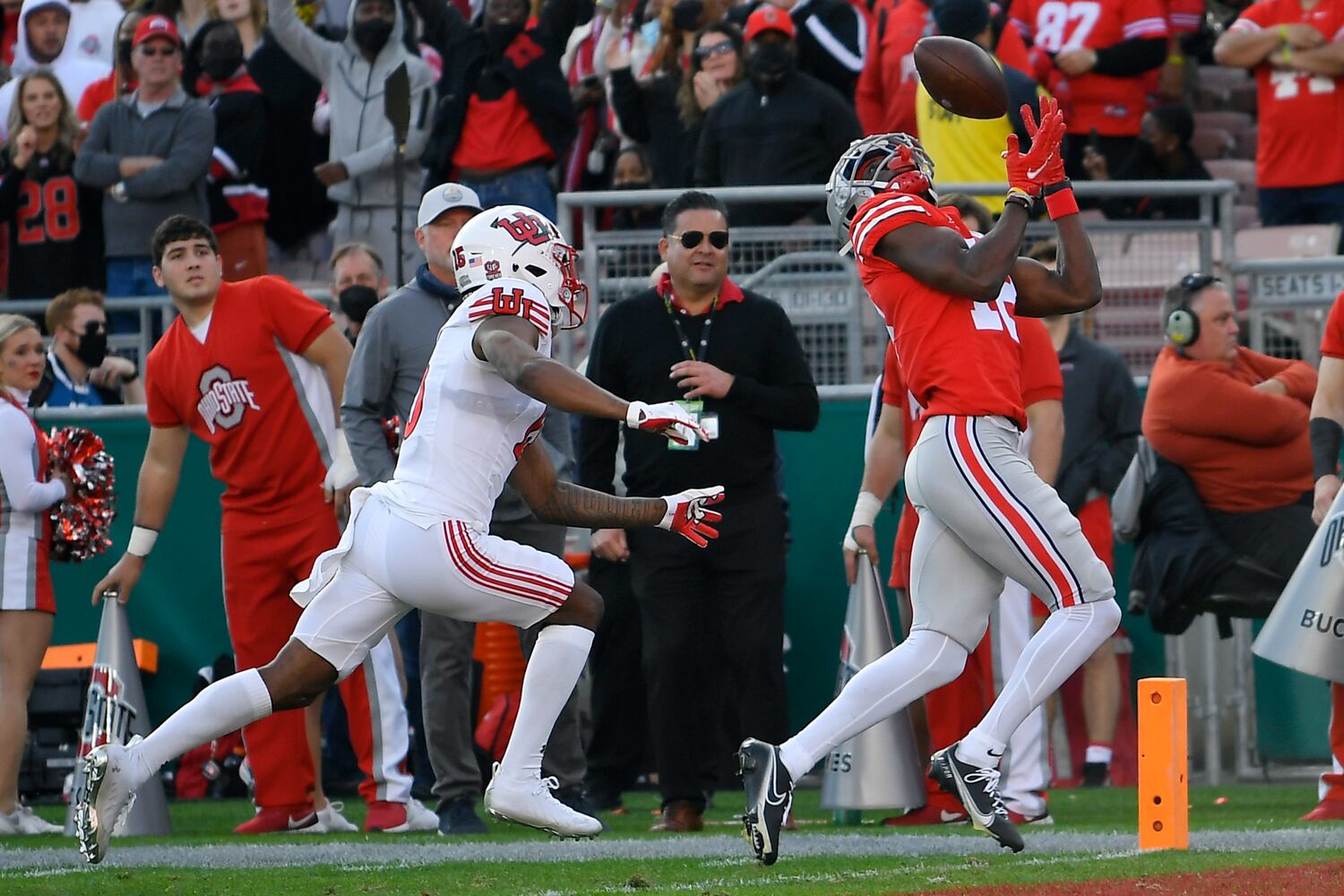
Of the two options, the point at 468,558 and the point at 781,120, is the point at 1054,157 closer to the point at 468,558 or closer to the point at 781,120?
the point at 468,558

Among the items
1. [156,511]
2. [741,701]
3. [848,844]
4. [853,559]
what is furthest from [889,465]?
[156,511]

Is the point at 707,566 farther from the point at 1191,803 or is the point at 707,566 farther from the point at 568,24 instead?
the point at 568,24

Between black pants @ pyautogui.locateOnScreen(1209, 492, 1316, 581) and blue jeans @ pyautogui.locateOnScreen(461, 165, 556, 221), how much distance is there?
423 centimetres

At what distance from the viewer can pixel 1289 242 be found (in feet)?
35.9

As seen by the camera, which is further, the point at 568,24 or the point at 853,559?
the point at 568,24

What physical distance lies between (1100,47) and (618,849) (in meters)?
6.74

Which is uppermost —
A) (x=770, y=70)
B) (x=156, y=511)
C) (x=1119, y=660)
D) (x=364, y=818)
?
(x=770, y=70)

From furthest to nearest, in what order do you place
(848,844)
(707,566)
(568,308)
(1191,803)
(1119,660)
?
(1119,660)
(1191,803)
(707,566)
(848,844)
(568,308)

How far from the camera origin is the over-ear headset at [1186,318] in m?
9.01

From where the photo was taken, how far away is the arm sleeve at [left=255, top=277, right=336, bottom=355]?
8414 millimetres

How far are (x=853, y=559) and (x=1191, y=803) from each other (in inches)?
69.9

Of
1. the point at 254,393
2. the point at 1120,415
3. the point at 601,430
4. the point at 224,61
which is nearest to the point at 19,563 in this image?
the point at 254,393

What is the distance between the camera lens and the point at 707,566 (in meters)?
8.13

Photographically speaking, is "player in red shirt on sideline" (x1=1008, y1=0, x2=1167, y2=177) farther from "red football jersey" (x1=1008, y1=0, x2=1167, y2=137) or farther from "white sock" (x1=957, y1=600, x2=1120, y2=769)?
"white sock" (x1=957, y1=600, x2=1120, y2=769)
